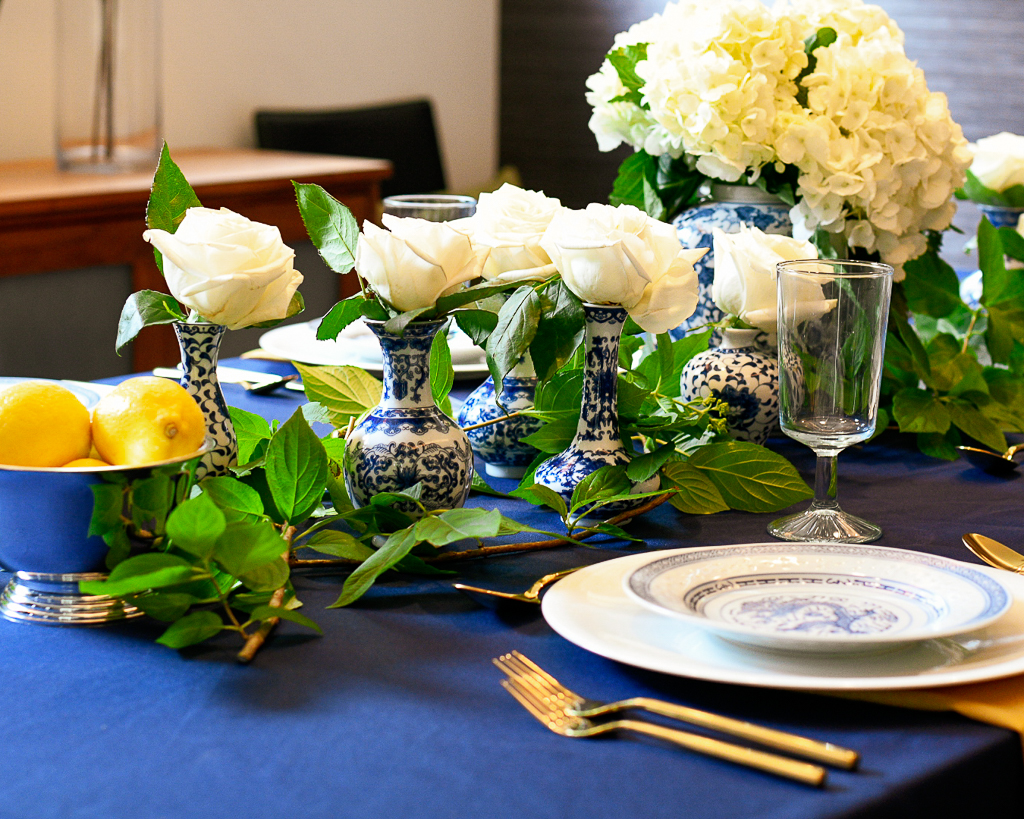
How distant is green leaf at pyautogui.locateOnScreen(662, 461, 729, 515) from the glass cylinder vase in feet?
7.05

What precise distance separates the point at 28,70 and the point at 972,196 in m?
2.38

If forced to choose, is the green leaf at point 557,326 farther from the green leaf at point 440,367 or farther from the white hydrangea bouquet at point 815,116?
the white hydrangea bouquet at point 815,116

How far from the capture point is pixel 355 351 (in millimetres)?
1238

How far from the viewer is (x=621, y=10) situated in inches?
153

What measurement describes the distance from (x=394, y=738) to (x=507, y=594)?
16cm

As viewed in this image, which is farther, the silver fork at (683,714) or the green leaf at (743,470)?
the green leaf at (743,470)

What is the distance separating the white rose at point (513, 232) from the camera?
83 centimetres

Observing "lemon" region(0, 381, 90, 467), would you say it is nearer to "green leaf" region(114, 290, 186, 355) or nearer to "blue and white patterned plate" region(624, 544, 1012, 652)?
"green leaf" region(114, 290, 186, 355)

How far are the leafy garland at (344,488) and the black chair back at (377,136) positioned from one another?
8.49 ft

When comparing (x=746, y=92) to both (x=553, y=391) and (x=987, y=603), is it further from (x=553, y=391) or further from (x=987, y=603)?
(x=987, y=603)

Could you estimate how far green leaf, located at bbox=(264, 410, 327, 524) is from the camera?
73cm

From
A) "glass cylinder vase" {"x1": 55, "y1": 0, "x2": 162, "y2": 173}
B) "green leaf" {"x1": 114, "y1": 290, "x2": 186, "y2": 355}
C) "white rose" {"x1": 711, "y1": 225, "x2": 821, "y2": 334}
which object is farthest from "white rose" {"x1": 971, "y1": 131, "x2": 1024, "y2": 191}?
"glass cylinder vase" {"x1": 55, "y1": 0, "x2": 162, "y2": 173}

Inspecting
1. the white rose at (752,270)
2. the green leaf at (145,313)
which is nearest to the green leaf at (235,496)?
the green leaf at (145,313)

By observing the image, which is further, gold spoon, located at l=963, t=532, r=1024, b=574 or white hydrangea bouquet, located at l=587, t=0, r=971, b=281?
white hydrangea bouquet, located at l=587, t=0, r=971, b=281
